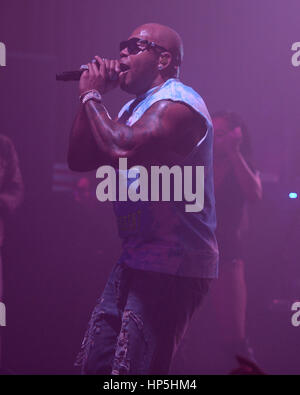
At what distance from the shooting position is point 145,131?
5.93ft

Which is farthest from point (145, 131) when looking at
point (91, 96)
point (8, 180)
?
point (8, 180)

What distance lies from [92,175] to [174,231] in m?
2.14

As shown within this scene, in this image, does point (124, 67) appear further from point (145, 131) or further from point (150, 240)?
point (150, 240)

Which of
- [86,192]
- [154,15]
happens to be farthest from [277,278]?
[154,15]

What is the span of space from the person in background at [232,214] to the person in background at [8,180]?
124 centimetres

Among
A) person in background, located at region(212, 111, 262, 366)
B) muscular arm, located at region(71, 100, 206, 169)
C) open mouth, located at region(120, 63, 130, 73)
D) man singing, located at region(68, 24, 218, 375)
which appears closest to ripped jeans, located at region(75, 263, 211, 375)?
man singing, located at region(68, 24, 218, 375)

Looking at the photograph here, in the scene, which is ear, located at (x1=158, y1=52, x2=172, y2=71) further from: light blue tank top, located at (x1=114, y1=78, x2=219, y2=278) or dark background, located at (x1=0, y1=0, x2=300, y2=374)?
dark background, located at (x1=0, y1=0, x2=300, y2=374)

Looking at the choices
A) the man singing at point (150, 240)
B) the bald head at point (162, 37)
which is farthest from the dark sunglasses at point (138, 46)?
the man singing at point (150, 240)

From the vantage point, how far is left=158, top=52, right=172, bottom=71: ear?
2188 mm

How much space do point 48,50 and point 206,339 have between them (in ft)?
7.31

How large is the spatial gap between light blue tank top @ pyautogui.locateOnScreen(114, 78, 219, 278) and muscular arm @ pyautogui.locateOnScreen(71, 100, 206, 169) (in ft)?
0.16

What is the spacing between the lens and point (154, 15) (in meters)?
4.00

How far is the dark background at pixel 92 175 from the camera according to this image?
361 centimetres

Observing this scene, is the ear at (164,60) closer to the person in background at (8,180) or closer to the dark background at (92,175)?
the person in background at (8,180)
